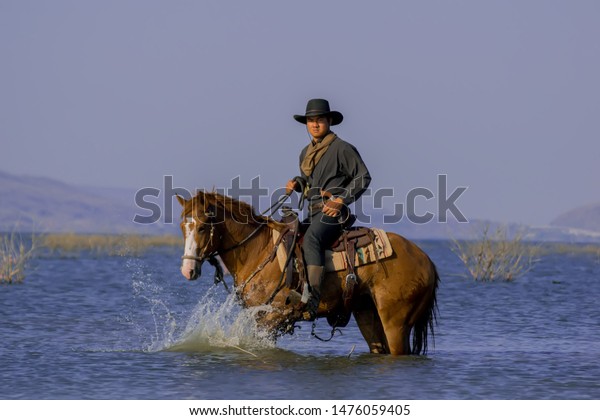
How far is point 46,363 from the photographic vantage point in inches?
456

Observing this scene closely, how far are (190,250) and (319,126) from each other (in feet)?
6.71

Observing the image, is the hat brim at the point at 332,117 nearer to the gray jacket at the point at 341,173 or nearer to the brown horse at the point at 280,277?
the gray jacket at the point at 341,173

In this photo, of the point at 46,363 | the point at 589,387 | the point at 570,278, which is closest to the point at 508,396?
the point at 589,387

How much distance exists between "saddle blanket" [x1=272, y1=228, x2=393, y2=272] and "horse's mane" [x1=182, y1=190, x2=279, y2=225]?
45 cm

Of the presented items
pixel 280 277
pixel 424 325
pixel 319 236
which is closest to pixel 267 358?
pixel 280 277

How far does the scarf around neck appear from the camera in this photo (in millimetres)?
11156

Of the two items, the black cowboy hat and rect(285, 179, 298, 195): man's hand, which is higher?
the black cowboy hat

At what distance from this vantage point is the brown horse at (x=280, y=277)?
10914 millimetres

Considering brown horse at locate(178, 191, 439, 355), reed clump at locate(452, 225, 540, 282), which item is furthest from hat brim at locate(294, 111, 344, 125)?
reed clump at locate(452, 225, 540, 282)

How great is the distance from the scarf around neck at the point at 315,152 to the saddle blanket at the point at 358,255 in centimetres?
91

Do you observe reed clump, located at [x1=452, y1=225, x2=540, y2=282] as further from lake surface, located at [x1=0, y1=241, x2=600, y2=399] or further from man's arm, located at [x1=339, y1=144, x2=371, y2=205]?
man's arm, located at [x1=339, y1=144, x2=371, y2=205]

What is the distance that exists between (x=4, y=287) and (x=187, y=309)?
6.76 meters

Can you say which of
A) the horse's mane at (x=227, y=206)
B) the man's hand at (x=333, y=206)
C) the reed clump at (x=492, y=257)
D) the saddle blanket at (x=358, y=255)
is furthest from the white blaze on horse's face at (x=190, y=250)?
the reed clump at (x=492, y=257)
